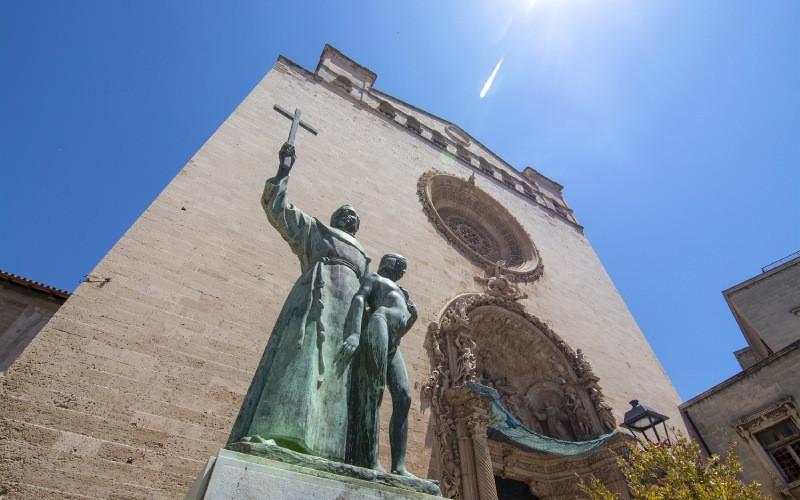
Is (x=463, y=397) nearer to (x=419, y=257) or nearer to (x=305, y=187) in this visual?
(x=419, y=257)

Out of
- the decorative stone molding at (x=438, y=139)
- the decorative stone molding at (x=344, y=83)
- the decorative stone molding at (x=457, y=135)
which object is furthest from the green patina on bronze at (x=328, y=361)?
the decorative stone molding at (x=457, y=135)

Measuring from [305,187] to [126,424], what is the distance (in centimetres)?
485

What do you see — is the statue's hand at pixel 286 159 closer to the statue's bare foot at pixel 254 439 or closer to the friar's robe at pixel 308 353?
the friar's robe at pixel 308 353

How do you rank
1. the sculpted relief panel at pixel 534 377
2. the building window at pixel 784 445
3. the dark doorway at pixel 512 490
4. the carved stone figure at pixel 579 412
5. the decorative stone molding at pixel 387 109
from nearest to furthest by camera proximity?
the dark doorway at pixel 512 490
the building window at pixel 784 445
the carved stone figure at pixel 579 412
the sculpted relief panel at pixel 534 377
the decorative stone molding at pixel 387 109

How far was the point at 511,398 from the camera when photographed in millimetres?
8500

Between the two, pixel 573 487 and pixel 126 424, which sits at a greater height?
pixel 573 487

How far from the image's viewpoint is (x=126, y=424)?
13.0 ft

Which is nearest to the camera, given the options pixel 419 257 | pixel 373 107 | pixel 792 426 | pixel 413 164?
pixel 792 426

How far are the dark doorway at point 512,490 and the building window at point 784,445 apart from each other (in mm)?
4435

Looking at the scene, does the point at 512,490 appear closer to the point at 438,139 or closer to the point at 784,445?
the point at 784,445

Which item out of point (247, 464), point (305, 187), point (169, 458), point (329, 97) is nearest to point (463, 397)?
point (169, 458)

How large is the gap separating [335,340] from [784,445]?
917cm

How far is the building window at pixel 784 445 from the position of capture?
755 cm

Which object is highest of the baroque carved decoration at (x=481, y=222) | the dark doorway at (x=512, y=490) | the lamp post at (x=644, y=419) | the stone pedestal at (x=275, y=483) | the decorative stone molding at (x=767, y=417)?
the baroque carved decoration at (x=481, y=222)
